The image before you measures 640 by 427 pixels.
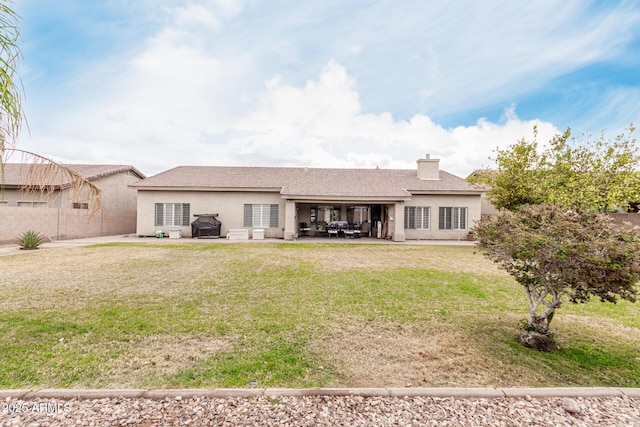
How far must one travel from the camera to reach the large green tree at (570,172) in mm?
12203

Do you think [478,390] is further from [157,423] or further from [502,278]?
[502,278]

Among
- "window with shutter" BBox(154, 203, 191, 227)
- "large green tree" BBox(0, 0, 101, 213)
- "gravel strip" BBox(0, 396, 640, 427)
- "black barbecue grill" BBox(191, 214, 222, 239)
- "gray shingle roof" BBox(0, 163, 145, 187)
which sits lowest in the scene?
"gravel strip" BBox(0, 396, 640, 427)

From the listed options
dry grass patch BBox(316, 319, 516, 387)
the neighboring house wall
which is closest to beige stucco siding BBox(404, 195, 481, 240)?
dry grass patch BBox(316, 319, 516, 387)

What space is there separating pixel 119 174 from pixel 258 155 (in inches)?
698

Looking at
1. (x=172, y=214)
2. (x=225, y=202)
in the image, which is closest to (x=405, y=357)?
(x=225, y=202)

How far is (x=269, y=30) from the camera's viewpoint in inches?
443

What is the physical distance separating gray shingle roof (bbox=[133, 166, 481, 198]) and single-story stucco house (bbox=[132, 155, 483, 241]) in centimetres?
6

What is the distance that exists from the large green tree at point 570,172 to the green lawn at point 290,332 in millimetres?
7266

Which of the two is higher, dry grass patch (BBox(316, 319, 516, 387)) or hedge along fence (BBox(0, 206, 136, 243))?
hedge along fence (BBox(0, 206, 136, 243))

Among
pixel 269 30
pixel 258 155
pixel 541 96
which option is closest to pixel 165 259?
pixel 269 30

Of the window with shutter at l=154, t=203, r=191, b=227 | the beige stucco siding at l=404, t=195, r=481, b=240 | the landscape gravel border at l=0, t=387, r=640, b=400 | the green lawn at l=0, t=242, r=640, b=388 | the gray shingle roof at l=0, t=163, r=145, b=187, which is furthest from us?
the beige stucco siding at l=404, t=195, r=481, b=240

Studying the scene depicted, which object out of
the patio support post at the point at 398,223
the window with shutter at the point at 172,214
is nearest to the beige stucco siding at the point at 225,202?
the window with shutter at the point at 172,214

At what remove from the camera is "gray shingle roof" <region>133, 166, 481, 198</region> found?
59.9 feet

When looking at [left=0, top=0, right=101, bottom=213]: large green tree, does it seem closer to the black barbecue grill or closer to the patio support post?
the black barbecue grill
